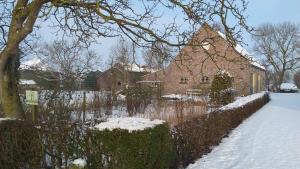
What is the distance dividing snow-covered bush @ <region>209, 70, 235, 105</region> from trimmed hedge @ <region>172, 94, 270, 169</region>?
11.0m

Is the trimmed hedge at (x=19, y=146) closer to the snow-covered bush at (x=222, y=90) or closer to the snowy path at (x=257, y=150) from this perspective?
the snowy path at (x=257, y=150)

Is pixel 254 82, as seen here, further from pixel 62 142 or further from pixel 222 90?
pixel 62 142

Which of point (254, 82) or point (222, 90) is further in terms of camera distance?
point (254, 82)

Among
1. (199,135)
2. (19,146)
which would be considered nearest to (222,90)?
(199,135)

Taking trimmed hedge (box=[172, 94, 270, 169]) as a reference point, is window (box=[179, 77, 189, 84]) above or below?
above

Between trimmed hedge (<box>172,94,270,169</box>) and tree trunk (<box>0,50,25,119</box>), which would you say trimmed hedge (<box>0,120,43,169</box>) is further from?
trimmed hedge (<box>172,94,270,169</box>)

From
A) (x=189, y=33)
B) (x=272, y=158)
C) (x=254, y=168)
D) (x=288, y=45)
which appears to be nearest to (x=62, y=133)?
(x=189, y=33)

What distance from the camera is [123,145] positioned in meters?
5.66

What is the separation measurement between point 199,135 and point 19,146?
15.1ft

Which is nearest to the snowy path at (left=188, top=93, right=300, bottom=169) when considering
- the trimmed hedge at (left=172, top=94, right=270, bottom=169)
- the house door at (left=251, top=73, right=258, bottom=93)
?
the trimmed hedge at (left=172, top=94, right=270, bottom=169)

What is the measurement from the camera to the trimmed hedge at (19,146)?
6.26 m

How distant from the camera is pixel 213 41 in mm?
8438

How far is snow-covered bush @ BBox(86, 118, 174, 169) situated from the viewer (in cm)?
566

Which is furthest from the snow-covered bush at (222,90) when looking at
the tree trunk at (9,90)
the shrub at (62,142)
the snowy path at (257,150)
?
the shrub at (62,142)
